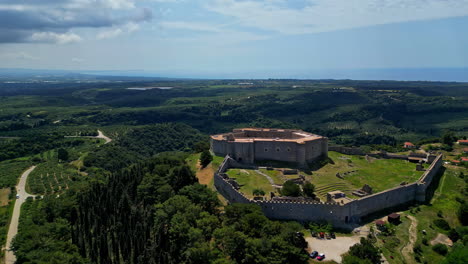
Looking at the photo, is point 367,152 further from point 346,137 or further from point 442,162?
point 346,137

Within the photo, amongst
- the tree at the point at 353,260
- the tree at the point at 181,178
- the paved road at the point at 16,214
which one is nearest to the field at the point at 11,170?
the paved road at the point at 16,214

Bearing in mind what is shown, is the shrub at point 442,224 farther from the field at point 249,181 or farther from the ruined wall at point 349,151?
the ruined wall at point 349,151

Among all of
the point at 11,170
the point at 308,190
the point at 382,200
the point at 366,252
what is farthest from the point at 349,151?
the point at 11,170

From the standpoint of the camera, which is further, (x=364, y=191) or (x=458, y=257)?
(x=364, y=191)

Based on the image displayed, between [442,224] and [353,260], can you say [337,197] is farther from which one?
[442,224]

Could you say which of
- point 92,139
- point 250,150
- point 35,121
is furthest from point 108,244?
point 35,121
